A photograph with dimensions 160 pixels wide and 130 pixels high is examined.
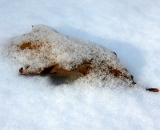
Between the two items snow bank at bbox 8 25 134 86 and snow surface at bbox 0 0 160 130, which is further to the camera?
snow bank at bbox 8 25 134 86

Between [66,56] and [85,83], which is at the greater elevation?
[66,56]

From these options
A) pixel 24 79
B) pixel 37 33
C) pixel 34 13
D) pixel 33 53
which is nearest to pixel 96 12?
pixel 34 13

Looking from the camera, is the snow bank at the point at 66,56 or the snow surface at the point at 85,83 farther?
the snow bank at the point at 66,56

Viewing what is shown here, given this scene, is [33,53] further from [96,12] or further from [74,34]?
[96,12]
